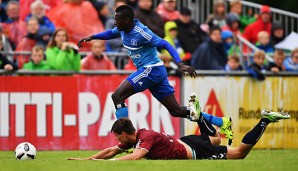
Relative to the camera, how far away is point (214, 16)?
76.9ft

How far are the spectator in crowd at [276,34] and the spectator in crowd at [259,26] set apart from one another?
7.6 inches

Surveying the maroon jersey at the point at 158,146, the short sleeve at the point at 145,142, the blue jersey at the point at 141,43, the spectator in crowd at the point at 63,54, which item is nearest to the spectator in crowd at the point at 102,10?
the spectator in crowd at the point at 63,54

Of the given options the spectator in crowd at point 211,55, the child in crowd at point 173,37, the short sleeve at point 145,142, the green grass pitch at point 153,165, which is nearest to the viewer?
the green grass pitch at point 153,165

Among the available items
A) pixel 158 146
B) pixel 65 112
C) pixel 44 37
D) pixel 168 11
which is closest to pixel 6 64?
pixel 65 112

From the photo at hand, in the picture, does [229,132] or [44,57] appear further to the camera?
[44,57]

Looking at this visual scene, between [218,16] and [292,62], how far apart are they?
8.92ft

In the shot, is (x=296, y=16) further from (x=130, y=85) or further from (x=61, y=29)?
(x=130, y=85)

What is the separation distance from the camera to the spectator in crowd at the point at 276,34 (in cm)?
2359

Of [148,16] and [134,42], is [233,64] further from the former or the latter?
[134,42]

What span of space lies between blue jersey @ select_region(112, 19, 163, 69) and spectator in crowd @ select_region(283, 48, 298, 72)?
248 inches

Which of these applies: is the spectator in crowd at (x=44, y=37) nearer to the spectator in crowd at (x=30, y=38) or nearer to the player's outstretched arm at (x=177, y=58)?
the spectator in crowd at (x=30, y=38)

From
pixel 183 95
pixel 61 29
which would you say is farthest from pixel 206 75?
pixel 61 29

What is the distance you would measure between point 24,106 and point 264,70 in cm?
559

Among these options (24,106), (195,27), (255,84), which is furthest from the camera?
(195,27)
